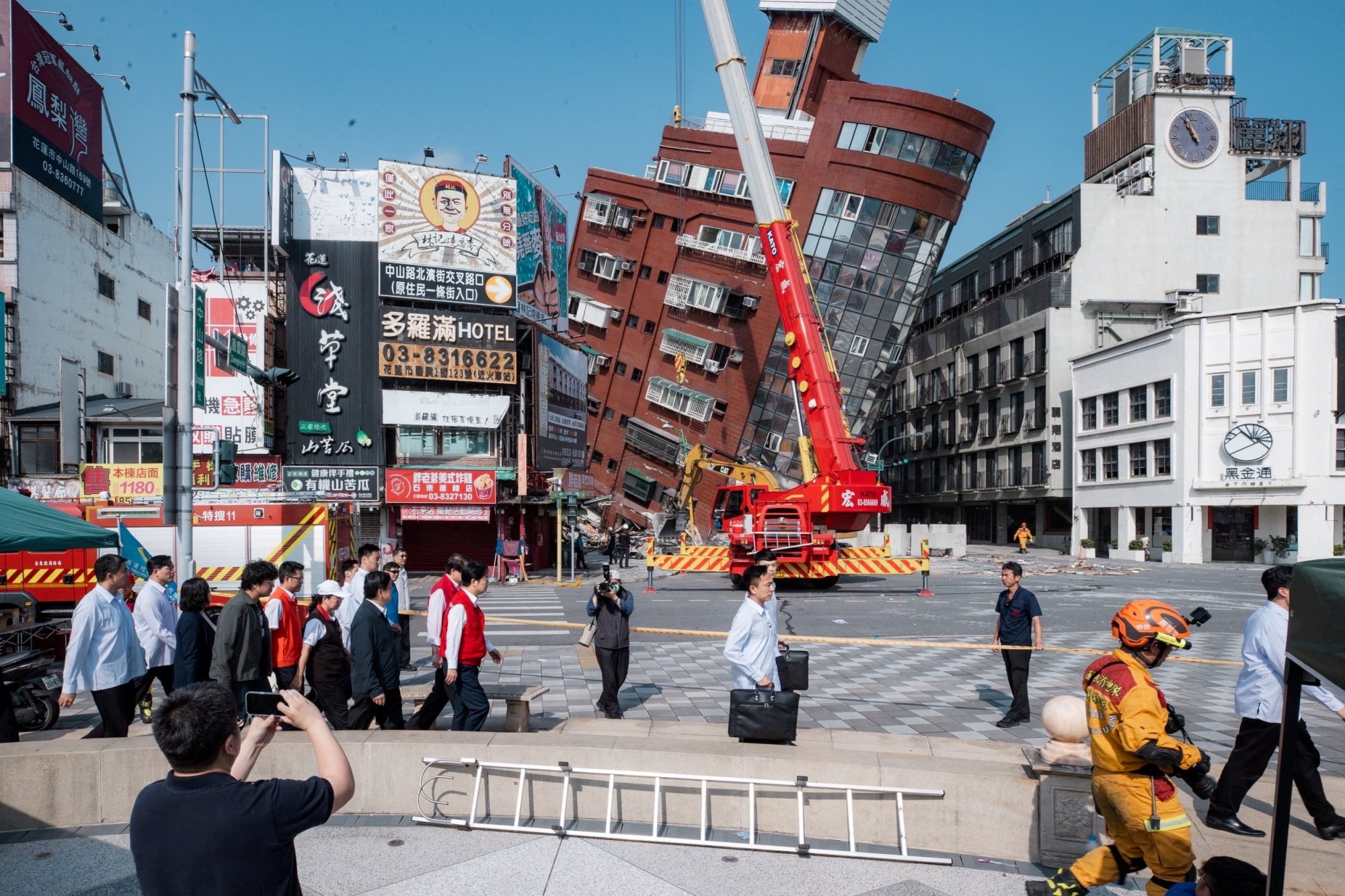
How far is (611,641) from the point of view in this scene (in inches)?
355

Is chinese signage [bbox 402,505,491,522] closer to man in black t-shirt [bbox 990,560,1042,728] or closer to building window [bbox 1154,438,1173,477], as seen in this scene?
man in black t-shirt [bbox 990,560,1042,728]

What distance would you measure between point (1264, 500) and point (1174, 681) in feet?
106

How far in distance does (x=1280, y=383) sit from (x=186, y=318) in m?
41.2

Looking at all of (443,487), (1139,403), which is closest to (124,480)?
(443,487)

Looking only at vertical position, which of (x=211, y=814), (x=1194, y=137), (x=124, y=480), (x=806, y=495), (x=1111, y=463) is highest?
(x=1194, y=137)

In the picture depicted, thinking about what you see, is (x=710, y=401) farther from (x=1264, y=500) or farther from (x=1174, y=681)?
(x=1174, y=681)

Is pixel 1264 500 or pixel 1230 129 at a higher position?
pixel 1230 129

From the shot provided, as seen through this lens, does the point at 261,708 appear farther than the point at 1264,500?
No

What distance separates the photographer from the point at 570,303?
46.7m

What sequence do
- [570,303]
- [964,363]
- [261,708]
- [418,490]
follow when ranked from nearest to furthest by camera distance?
[261,708] → [418,490] → [570,303] → [964,363]

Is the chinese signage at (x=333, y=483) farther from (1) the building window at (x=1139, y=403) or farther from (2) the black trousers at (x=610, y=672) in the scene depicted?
(1) the building window at (x=1139, y=403)

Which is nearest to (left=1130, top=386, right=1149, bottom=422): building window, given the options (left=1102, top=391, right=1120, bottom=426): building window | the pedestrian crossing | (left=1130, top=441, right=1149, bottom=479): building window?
(left=1102, top=391, right=1120, bottom=426): building window

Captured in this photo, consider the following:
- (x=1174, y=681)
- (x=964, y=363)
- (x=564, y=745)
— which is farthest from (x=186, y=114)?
(x=964, y=363)

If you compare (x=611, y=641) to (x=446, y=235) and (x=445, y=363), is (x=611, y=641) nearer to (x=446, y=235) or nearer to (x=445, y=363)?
(x=445, y=363)
